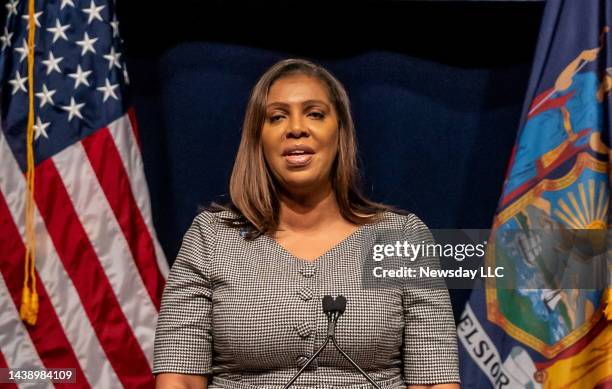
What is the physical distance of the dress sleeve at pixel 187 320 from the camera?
1.91m

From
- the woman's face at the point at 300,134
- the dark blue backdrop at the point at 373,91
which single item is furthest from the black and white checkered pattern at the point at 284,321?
the dark blue backdrop at the point at 373,91

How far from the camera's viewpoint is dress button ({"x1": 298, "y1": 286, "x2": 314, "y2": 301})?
1874 mm

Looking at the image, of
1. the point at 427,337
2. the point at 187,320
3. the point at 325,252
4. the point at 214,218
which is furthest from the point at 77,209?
the point at 427,337

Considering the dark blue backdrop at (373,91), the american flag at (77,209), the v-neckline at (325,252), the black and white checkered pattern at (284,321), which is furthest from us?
the dark blue backdrop at (373,91)

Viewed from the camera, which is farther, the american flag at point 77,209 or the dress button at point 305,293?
the american flag at point 77,209

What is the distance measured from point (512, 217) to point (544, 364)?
0.41 metres

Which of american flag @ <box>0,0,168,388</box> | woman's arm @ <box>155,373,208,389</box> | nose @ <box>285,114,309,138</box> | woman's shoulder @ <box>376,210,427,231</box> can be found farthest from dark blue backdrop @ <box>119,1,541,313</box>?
woman's arm @ <box>155,373,208,389</box>

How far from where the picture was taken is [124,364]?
2.66m

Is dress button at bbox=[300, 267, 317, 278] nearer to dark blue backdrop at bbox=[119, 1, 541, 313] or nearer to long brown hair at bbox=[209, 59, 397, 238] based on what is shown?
long brown hair at bbox=[209, 59, 397, 238]

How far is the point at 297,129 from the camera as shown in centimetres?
199

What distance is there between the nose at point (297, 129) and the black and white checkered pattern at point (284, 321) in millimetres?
228

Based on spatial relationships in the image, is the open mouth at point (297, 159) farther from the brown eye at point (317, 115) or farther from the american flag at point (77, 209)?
the american flag at point (77, 209)

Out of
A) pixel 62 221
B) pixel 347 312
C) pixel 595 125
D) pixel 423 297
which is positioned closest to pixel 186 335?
pixel 347 312

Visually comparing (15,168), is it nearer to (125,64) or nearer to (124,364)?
(125,64)
